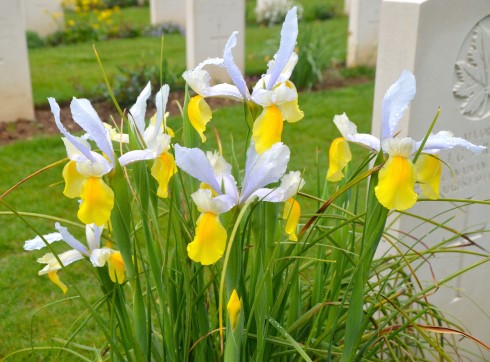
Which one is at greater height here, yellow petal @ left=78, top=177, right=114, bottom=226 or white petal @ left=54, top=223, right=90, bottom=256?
yellow petal @ left=78, top=177, right=114, bottom=226

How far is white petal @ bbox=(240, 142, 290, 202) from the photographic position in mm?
1282

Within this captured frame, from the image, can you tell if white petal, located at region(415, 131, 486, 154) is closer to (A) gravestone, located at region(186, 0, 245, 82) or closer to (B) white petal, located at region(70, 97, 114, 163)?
(B) white petal, located at region(70, 97, 114, 163)

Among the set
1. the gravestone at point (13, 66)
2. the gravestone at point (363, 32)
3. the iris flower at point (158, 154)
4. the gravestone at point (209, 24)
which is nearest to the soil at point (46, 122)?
the gravestone at point (13, 66)

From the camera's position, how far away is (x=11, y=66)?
17.2 ft

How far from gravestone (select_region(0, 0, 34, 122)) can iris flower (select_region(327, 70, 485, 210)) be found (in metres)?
4.11

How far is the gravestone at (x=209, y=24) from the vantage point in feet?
19.7

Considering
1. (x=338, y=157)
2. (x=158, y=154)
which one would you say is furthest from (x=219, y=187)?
(x=338, y=157)

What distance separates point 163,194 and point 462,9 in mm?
1326

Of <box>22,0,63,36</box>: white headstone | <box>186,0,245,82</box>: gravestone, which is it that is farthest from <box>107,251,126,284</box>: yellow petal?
<box>22,0,63,36</box>: white headstone

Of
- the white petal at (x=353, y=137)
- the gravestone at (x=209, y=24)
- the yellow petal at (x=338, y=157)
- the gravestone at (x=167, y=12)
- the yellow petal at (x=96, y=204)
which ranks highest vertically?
the white petal at (x=353, y=137)

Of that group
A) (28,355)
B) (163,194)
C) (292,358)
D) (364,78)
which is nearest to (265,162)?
(163,194)

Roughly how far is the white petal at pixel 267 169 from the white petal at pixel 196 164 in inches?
2.1

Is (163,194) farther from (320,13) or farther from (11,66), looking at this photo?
(320,13)

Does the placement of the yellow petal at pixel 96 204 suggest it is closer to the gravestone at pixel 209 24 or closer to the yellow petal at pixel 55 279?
the yellow petal at pixel 55 279
